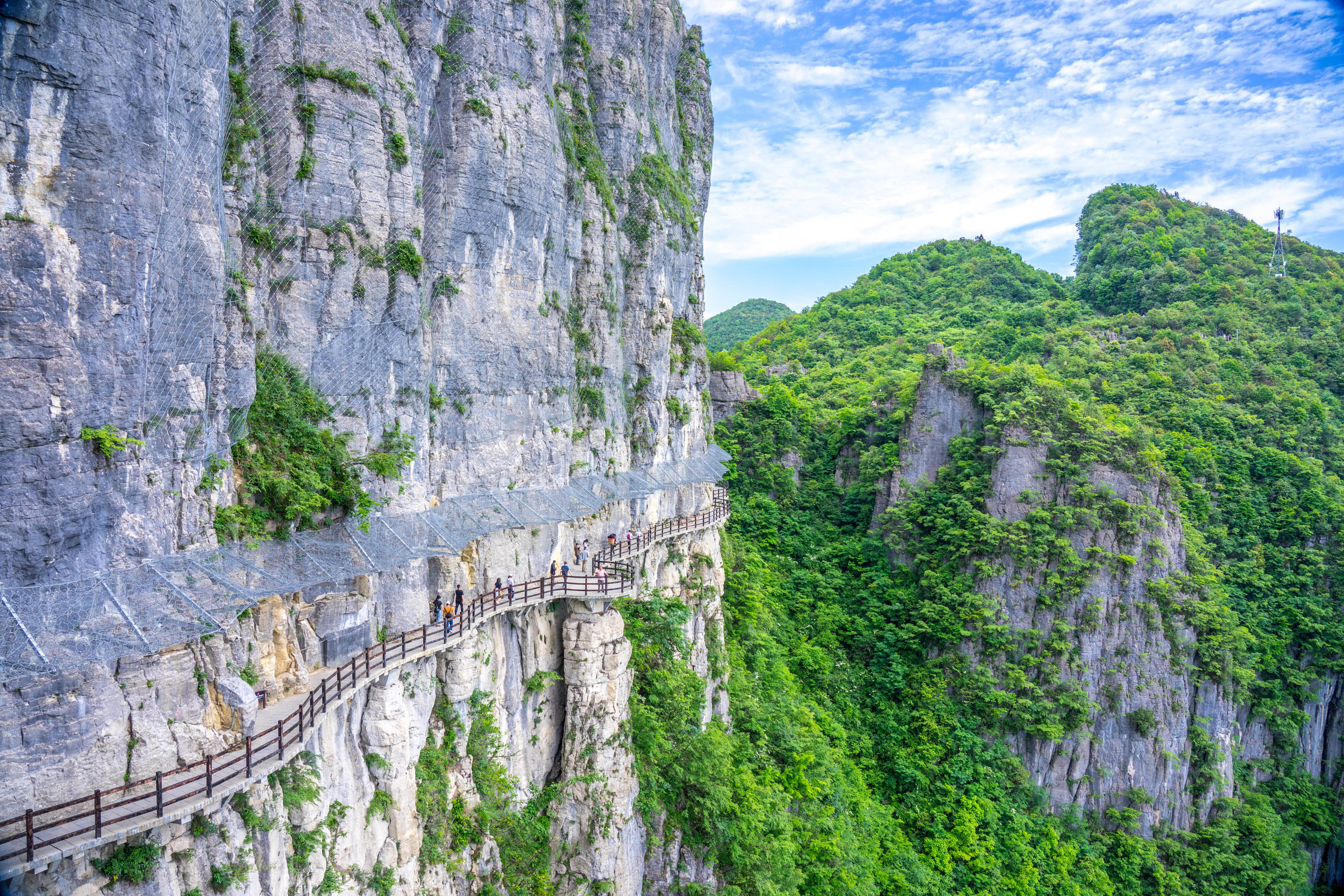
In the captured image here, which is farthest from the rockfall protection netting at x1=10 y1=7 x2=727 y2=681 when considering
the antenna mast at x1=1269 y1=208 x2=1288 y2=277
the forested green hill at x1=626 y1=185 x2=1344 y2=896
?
the antenna mast at x1=1269 y1=208 x2=1288 y2=277

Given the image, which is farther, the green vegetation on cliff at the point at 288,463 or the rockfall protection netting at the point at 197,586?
the green vegetation on cliff at the point at 288,463

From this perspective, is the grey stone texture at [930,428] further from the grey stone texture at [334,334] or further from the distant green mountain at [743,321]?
the distant green mountain at [743,321]

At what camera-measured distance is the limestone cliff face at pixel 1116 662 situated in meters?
37.0

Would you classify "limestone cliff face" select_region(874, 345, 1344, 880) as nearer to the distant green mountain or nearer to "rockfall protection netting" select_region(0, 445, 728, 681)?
"rockfall protection netting" select_region(0, 445, 728, 681)

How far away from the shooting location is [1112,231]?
6869 centimetres

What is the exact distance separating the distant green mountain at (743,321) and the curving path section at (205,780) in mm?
71740

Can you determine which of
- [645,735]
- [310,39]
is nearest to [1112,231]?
[645,735]

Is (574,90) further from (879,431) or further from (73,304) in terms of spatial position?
(879,431)

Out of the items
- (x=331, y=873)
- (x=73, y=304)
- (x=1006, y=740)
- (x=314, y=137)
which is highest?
(x=314, y=137)

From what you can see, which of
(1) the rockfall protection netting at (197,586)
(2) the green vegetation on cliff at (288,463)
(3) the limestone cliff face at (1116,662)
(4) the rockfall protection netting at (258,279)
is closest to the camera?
(1) the rockfall protection netting at (197,586)

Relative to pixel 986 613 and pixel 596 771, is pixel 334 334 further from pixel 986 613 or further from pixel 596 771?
pixel 986 613

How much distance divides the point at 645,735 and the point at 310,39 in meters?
21.9

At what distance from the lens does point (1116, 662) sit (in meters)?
37.9

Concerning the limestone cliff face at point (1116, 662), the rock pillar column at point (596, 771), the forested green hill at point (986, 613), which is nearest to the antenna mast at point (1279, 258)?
the forested green hill at point (986, 613)
